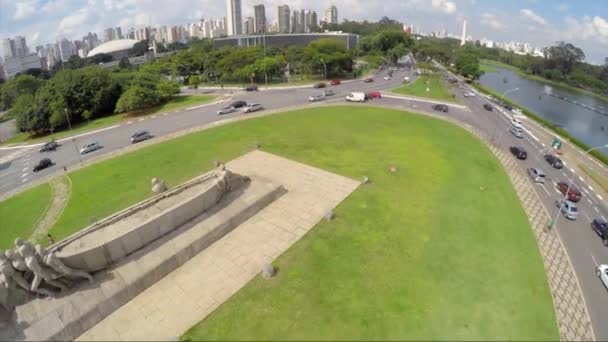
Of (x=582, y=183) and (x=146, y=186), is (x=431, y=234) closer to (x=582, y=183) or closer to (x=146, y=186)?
(x=146, y=186)

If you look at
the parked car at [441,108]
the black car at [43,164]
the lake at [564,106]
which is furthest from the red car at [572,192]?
the black car at [43,164]

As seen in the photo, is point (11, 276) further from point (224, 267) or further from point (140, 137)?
point (140, 137)

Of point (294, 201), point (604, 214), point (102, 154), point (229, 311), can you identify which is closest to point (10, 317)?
point (229, 311)

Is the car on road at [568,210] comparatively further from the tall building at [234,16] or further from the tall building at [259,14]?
the tall building at [234,16]

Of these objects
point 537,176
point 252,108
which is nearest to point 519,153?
point 537,176

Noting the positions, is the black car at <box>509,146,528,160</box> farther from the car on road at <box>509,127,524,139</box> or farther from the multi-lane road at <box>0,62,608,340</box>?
the car on road at <box>509,127,524,139</box>
